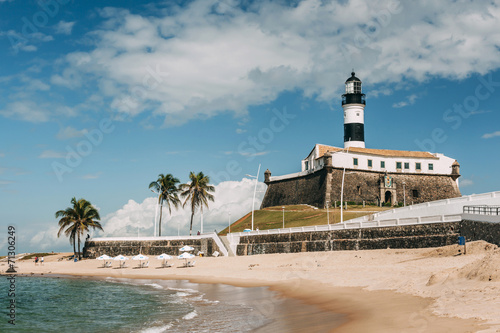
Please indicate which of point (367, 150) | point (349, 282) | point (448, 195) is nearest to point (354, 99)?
point (367, 150)

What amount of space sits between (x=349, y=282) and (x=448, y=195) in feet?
227

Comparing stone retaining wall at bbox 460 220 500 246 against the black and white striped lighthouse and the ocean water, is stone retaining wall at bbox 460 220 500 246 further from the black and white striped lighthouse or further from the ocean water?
the black and white striped lighthouse

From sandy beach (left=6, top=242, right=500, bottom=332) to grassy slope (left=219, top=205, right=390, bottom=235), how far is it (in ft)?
64.4

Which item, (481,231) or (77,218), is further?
(77,218)

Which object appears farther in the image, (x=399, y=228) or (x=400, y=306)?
(x=399, y=228)

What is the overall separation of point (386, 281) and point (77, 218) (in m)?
64.0

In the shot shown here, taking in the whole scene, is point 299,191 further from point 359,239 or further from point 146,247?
point 359,239

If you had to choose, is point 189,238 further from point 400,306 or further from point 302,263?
point 400,306

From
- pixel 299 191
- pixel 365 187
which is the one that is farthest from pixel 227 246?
pixel 365 187

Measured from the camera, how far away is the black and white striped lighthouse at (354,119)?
95.6m

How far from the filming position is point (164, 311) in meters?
25.5

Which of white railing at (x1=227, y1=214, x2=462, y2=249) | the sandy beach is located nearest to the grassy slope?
white railing at (x1=227, y1=214, x2=462, y2=249)

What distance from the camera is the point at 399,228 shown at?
4269 cm

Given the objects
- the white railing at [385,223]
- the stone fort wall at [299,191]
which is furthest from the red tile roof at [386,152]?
the white railing at [385,223]
